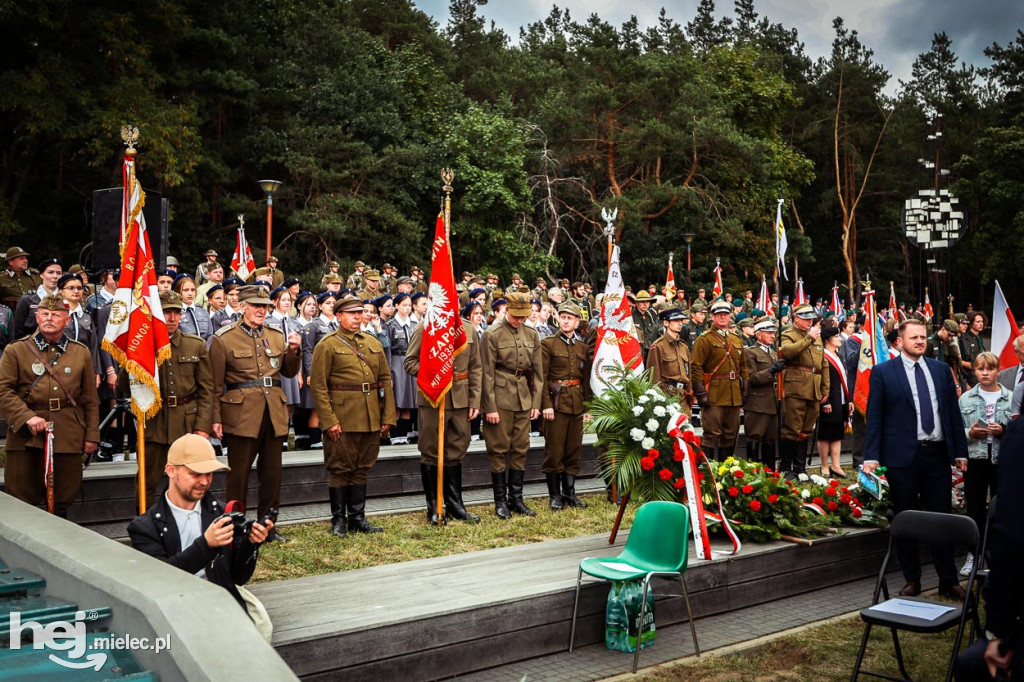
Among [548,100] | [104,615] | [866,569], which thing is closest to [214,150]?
[548,100]

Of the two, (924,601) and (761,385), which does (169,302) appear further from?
(761,385)

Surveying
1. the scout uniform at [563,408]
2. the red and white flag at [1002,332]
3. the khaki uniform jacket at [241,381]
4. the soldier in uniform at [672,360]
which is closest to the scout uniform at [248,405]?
the khaki uniform jacket at [241,381]

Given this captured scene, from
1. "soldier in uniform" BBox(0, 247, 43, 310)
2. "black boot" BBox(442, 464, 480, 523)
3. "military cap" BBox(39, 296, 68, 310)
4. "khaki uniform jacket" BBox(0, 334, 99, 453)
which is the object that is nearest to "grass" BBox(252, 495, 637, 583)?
"black boot" BBox(442, 464, 480, 523)

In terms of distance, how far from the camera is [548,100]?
114ft

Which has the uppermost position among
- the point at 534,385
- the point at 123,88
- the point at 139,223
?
the point at 123,88

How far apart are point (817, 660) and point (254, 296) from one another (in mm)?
5229

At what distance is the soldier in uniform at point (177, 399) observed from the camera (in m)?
7.78

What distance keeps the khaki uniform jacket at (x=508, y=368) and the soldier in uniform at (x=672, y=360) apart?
2380 mm

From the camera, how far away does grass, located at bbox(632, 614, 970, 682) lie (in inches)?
224

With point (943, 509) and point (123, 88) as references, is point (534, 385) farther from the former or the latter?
point (123, 88)

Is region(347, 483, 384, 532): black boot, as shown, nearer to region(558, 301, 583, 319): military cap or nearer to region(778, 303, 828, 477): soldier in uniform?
region(558, 301, 583, 319): military cap

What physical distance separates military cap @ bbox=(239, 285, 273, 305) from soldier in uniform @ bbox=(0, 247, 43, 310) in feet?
14.2

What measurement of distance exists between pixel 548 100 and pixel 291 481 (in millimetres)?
27592

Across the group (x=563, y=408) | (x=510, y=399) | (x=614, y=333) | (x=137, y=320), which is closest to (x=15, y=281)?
(x=137, y=320)
